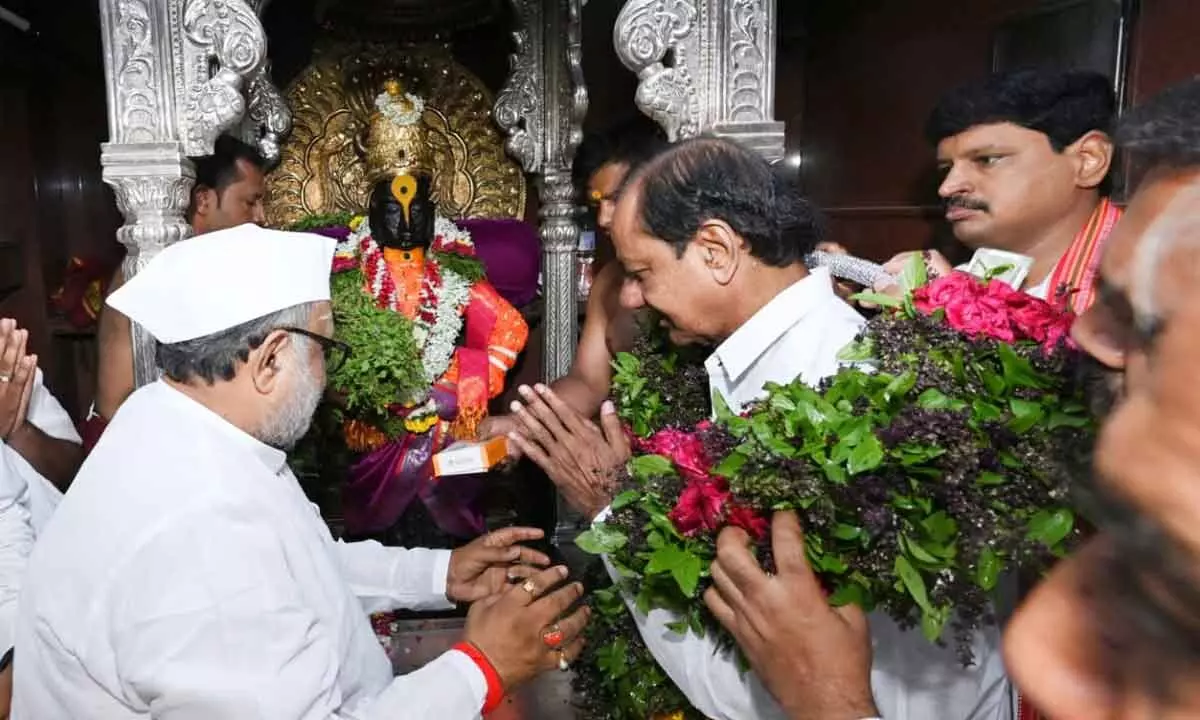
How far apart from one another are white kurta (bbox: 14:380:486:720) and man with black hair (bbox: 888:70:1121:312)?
5.52 feet

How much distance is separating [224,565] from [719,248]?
42.6 inches

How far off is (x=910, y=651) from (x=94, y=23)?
4.64 meters

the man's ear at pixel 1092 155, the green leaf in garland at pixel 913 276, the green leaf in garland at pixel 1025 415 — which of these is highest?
the man's ear at pixel 1092 155

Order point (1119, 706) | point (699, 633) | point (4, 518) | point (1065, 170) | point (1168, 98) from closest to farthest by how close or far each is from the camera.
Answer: point (1119, 706)
point (1168, 98)
point (699, 633)
point (4, 518)
point (1065, 170)

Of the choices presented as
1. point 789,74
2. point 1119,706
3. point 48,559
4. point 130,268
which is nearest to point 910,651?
point 1119,706

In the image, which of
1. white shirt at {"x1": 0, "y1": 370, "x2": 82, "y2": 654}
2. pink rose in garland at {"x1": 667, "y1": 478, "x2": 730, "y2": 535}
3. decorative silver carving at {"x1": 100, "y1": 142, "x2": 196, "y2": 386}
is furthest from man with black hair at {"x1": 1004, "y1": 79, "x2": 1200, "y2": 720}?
decorative silver carving at {"x1": 100, "y1": 142, "x2": 196, "y2": 386}

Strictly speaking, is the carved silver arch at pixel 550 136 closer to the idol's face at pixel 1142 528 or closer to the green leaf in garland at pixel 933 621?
the green leaf in garland at pixel 933 621

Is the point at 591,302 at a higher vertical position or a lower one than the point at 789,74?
lower

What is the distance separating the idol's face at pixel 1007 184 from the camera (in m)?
2.36

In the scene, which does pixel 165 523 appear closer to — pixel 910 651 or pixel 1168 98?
pixel 910 651

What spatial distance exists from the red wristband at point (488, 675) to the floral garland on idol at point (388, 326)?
5.69 ft

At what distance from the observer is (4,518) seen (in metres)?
2.04

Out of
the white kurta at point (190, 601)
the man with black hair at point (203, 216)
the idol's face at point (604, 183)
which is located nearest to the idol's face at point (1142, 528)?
the white kurta at point (190, 601)

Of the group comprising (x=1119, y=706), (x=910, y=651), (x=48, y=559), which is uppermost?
(x=1119, y=706)
